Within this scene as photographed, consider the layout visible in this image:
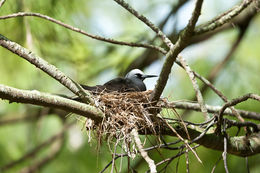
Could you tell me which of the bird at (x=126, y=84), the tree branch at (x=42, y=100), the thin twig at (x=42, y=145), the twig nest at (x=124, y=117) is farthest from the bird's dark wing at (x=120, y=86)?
the tree branch at (x=42, y=100)

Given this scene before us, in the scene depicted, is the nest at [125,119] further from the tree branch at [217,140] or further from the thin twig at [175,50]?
the thin twig at [175,50]

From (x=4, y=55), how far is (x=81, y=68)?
1.05m

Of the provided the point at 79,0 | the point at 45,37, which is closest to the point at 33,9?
the point at 45,37

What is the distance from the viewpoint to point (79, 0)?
201 inches

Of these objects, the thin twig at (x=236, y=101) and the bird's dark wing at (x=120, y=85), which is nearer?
the thin twig at (x=236, y=101)

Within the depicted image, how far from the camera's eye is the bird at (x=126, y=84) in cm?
377

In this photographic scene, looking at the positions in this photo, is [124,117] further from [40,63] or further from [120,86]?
[120,86]

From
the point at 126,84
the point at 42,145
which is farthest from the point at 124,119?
the point at 42,145

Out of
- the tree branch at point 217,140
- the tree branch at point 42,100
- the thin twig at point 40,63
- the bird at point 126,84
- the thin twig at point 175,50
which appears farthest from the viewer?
the bird at point 126,84

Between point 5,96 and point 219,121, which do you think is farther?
point 219,121

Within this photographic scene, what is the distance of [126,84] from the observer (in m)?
4.29

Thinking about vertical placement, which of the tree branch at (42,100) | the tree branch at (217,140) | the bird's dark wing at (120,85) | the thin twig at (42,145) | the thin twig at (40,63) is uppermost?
the bird's dark wing at (120,85)

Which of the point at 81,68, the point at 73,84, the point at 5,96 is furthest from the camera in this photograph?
the point at 81,68

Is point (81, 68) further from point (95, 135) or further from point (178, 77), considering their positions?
point (95, 135)
